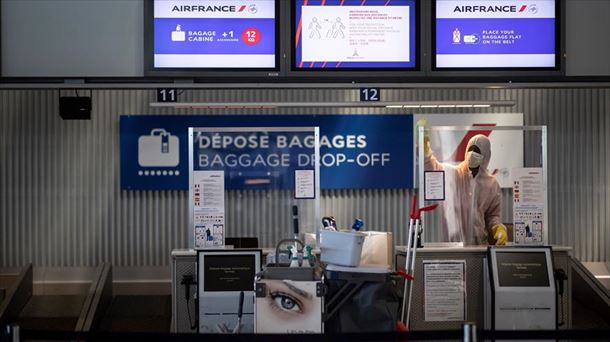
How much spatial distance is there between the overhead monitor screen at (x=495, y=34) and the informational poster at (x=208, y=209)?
239 centimetres

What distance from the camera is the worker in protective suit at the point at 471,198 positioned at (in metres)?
8.29

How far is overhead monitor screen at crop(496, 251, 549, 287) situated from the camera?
25.2 ft

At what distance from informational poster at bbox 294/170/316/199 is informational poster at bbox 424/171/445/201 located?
1091mm

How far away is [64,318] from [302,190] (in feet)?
11.7

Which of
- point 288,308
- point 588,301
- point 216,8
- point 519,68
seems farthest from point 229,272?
point 588,301

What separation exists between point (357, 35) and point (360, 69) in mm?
306

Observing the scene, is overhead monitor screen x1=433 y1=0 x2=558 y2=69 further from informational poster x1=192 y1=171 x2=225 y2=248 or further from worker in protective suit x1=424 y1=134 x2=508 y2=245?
informational poster x1=192 y1=171 x2=225 y2=248

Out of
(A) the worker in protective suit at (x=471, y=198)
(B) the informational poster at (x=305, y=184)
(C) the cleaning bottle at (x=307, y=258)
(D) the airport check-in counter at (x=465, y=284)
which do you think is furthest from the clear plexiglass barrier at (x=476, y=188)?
(C) the cleaning bottle at (x=307, y=258)

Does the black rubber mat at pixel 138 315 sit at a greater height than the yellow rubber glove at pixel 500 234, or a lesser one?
lesser

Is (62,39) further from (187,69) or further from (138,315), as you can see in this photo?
(138,315)

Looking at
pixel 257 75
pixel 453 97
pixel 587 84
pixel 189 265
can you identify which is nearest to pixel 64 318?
pixel 189 265

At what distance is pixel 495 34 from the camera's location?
7.64m

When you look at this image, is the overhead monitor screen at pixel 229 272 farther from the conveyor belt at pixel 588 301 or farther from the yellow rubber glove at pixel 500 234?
the conveyor belt at pixel 588 301

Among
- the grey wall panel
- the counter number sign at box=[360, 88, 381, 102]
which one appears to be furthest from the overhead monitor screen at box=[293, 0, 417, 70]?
the grey wall panel
